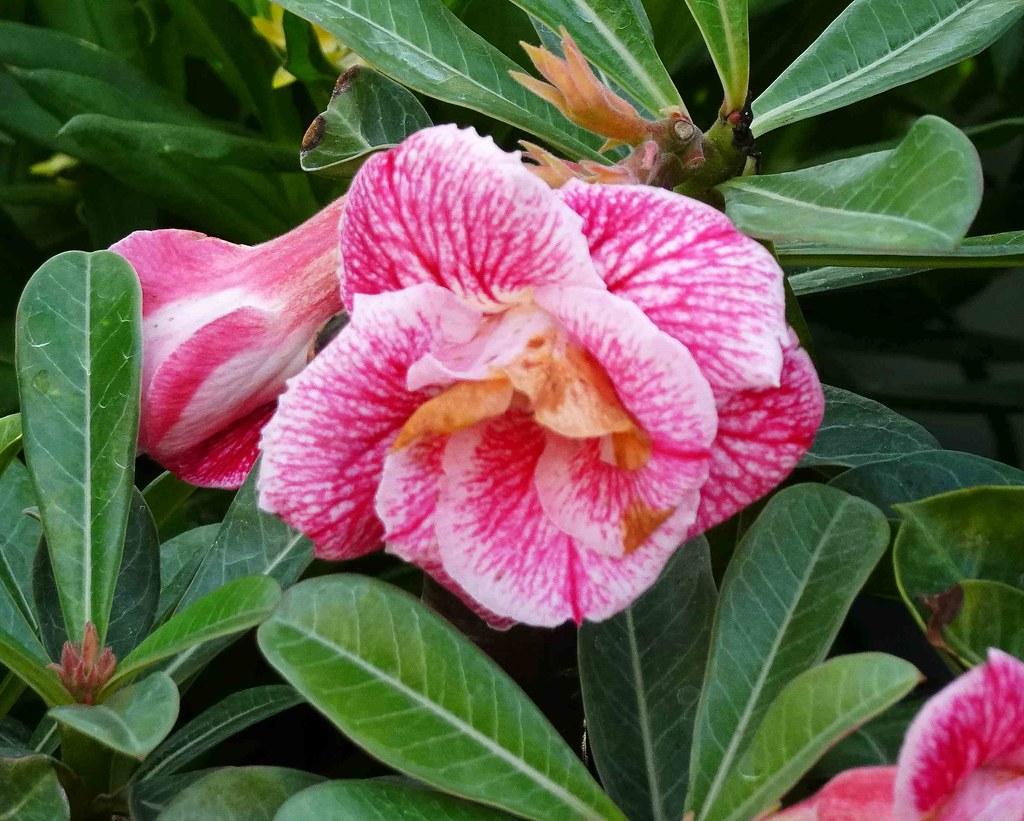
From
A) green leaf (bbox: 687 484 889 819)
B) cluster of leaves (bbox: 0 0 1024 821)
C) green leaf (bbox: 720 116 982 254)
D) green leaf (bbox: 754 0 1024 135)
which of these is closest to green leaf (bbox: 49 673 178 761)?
cluster of leaves (bbox: 0 0 1024 821)

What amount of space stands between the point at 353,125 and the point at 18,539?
315 millimetres

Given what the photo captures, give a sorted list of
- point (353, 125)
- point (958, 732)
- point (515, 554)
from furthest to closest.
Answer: point (353, 125)
point (515, 554)
point (958, 732)

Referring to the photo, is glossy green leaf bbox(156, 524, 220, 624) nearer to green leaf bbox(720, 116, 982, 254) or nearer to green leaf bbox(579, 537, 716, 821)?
green leaf bbox(579, 537, 716, 821)

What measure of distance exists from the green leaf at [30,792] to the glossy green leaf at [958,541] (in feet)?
1.22

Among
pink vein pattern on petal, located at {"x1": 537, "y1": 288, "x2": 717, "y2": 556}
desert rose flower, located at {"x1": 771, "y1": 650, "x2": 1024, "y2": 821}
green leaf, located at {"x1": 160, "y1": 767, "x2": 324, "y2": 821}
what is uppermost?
pink vein pattern on petal, located at {"x1": 537, "y1": 288, "x2": 717, "y2": 556}

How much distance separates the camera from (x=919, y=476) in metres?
0.64

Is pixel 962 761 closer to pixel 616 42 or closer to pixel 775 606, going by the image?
→ pixel 775 606

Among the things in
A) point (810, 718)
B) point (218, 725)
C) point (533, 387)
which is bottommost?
point (218, 725)

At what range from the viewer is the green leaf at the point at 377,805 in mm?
461

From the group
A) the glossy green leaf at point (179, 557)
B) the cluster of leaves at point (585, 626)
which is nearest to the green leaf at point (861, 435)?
the cluster of leaves at point (585, 626)

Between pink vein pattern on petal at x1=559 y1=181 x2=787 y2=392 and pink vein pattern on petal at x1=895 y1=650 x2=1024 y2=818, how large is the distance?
123 mm

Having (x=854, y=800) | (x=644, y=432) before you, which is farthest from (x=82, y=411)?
(x=854, y=800)

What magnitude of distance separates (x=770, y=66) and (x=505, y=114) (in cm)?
45

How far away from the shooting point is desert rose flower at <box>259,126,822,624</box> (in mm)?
453
